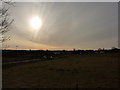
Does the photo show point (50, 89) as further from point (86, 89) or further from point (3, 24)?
point (3, 24)

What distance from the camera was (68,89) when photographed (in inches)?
599


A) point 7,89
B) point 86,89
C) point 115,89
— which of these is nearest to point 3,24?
point 7,89

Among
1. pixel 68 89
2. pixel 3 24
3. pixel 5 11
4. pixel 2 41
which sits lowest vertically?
pixel 68 89

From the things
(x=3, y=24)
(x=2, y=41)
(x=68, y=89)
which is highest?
(x=3, y=24)

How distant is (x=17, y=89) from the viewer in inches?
586

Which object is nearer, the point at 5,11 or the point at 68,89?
the point at 5,11

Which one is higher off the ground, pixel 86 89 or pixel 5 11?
pixel 5 11

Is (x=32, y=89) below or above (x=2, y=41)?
below

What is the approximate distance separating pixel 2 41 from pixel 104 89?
973 centimetres

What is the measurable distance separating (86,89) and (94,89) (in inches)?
24.8

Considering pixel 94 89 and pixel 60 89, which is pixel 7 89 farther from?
pixel 94 89

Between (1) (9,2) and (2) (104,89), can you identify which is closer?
(1) (9,2)

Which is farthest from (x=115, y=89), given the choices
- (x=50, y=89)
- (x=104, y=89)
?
(x=50, y=89)

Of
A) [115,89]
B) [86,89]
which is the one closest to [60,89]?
[86,89]
